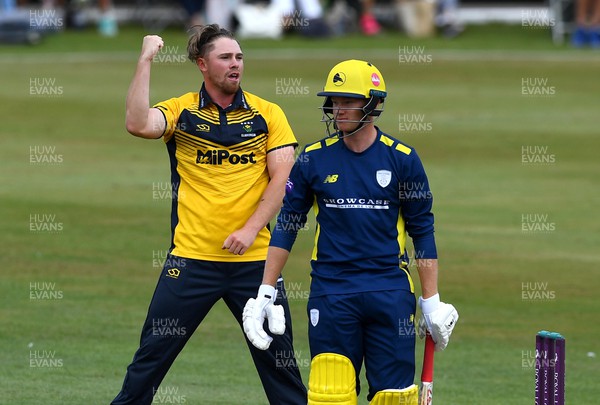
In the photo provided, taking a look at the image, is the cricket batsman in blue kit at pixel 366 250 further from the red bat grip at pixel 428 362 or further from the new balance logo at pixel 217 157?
the new balance logo at pixel 217 157

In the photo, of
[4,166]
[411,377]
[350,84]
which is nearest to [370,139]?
[350,84]

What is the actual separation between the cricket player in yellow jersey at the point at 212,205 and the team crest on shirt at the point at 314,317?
35.9 inches

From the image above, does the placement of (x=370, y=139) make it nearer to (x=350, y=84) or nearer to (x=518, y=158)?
(x=350, y=84)

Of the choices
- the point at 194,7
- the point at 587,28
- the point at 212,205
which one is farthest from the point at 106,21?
the point at 212,205

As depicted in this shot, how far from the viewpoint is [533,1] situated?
4269cm

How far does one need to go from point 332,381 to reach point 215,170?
6.15ft

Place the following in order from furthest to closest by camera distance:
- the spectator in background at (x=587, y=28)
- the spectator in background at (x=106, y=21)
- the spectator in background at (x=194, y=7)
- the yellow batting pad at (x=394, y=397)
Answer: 1. the spectator in background at (x=106, y=21)
2. the spectator in background at (x=194, y=7)
3. the spectator in background at (x=587, y=28)
4. the yellow batting pad at (x=394, y=397)

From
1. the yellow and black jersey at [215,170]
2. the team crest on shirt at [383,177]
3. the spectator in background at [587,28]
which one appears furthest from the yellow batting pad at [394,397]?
the spectator in background at [587,28]

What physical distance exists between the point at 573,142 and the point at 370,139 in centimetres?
→ 1690

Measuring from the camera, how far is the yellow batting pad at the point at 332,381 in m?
7.16

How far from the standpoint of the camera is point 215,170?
8508 mm

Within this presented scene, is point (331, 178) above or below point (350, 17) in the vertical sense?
below

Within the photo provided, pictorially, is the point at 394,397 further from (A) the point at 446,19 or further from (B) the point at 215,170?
(A) the point at 446,19

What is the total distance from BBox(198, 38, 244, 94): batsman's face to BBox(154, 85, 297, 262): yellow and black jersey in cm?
16
